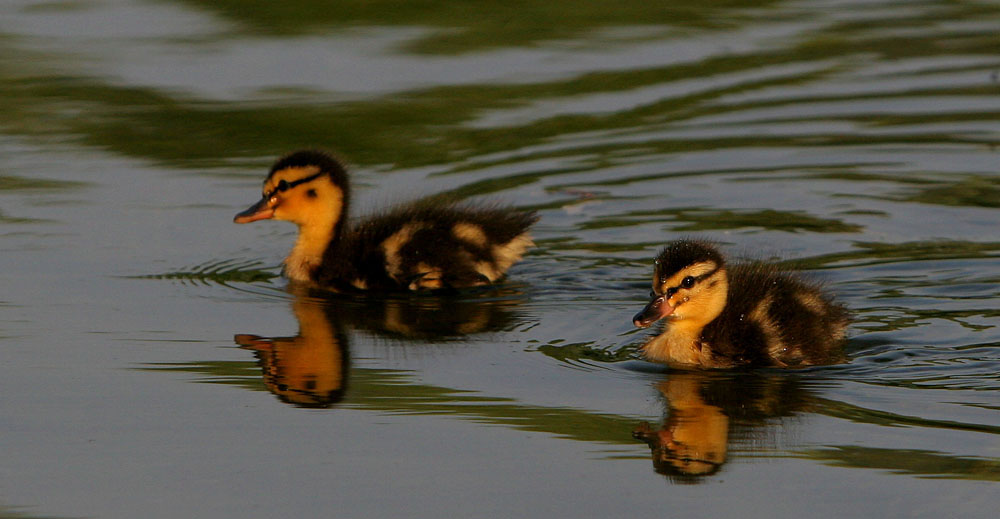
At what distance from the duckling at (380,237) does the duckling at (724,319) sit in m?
Result: 1.28

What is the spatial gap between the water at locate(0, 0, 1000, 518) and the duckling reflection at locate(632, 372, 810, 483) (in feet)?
0.05

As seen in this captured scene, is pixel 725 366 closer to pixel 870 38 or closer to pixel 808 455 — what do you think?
pixel 808 455

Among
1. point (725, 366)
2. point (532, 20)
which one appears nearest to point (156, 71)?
point (532, 20)

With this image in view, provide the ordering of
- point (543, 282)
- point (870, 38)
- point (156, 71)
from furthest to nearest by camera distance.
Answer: point (870, 38)
point (156, 71)
point (543, 282)

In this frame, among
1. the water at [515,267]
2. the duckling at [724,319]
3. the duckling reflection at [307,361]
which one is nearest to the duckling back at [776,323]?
the duckling at [724,319]

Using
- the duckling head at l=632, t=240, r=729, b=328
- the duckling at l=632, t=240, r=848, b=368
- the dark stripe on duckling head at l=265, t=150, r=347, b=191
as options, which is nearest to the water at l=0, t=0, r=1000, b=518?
the duckling at l=632, t=240, r=848, b=368

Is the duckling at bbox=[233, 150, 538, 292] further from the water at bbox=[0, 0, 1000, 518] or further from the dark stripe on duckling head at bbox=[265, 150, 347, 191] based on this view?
the water at bbox=[0, 0, 1000, 518]

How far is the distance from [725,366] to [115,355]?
1974 millimetres

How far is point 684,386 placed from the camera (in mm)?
5344

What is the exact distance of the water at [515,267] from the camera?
4434 mm

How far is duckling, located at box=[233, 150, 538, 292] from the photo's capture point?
6930 mm

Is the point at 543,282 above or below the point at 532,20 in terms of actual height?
below

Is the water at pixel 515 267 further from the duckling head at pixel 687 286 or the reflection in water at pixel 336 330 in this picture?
the duckling head at pixel 687 286

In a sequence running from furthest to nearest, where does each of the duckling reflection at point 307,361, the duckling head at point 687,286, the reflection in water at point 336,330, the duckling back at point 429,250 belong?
the duckling back at point 429,250 < the duckling head at point 687,286 < the reflection in water at point 336,330 < the duckling reflection at point 307,361
